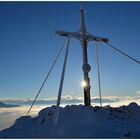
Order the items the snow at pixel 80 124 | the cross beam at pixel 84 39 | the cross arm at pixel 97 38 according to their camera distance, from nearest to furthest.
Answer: the snow at pixel 80 124 < the cross beam at pixel 84 39 < the cross arm at pixel 97 38

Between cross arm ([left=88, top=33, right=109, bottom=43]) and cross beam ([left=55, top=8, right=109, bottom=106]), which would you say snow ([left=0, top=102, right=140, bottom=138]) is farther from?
cross arm ([left=88, top=33, right=109, bottom=43])

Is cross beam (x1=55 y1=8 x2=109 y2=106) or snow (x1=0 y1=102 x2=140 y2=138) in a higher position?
cross beam (x1=55 y1=8 x2=109 y2=106)

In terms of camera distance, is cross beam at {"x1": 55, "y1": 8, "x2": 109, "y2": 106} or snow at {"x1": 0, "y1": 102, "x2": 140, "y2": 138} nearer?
snow at {"x1": 0, "y1": 102, "x2": 140, "y2": 138}

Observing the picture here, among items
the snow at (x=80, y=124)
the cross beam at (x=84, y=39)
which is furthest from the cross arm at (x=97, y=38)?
the snow at (x=80, y=124)

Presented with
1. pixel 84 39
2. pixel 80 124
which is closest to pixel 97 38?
pixel 84 39

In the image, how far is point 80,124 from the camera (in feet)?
119

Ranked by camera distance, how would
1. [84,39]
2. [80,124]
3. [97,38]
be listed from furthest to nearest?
[97,38], [84,39], [80,124]

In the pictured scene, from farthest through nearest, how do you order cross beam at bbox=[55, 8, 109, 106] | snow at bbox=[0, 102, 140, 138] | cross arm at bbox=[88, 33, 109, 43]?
cross arm at bbox=[88, 33, 109, 43], cross beam at bbox=[55, 8, 109, 106], snow at bbox=[0, 102, 140, 138]

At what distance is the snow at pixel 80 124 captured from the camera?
33.9m

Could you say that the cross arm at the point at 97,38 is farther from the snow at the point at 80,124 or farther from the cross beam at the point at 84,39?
the snow at the point at 80,124

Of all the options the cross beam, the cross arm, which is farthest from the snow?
the cross arm

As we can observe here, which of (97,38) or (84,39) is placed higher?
(97,38)

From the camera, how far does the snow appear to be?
1333 inches

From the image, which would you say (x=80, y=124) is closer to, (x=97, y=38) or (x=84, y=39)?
(x=84, y=39)
